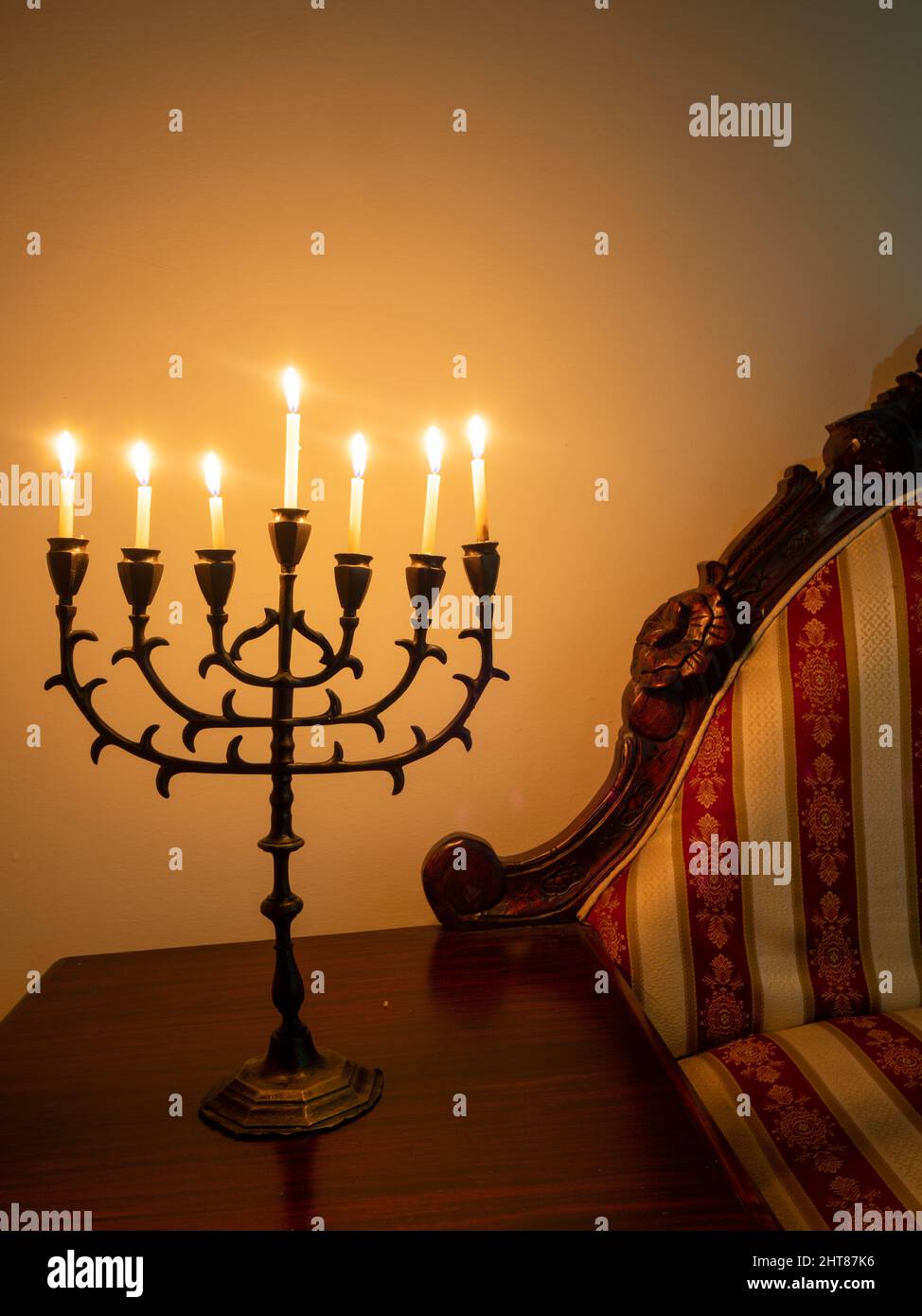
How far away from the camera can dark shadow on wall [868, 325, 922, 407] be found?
4.47 ft

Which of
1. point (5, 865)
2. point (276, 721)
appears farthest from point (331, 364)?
point (5, 865)

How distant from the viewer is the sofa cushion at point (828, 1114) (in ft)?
2.80

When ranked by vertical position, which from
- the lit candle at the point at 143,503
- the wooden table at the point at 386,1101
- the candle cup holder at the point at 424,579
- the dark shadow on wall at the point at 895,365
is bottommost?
the wooden table at the point at 386,1101

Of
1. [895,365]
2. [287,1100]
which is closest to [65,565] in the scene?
[287,1100]

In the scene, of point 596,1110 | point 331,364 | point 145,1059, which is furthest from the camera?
point 331,364

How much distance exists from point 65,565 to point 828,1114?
2.97ft

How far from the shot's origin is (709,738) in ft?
3.74

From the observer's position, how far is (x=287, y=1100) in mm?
803

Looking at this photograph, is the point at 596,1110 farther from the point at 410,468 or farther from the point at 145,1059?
the point at 410,468

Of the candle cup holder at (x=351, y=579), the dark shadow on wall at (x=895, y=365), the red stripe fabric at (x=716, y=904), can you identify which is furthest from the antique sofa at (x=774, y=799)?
the candle cup holder at (x=351, y=579)

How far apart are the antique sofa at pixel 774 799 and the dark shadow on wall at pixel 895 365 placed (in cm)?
18

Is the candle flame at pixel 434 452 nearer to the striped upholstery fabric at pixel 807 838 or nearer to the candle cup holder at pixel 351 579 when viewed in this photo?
the candle cup holder at pixel 351 579

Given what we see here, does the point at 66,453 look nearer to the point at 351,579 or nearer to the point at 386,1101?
the point at 351,579

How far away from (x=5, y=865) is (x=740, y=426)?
3.90ft
